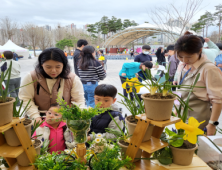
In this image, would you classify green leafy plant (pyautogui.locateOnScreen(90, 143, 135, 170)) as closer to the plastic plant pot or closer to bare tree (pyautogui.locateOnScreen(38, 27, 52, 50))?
the plastic plant pot

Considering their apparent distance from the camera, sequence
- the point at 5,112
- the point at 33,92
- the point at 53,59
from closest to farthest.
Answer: the point at 5,112 < the point at 53,59 < the point at 33,92

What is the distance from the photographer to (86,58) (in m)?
2.93

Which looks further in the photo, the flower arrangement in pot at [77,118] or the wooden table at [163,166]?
the wooden table at [163,166]

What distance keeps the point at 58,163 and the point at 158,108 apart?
0.53 meters

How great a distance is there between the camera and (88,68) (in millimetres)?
2914

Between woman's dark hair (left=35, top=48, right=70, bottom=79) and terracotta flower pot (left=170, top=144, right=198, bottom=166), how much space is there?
3.26 feet

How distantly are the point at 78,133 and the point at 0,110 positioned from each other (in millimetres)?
352

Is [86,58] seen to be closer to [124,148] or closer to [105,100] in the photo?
[105,100]

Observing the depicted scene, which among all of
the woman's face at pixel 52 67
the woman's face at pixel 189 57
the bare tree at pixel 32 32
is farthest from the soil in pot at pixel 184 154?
the bare tree at pixel 32 32

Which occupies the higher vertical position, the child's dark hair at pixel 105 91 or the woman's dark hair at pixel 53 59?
the woman's dark hair at pixel 53 59

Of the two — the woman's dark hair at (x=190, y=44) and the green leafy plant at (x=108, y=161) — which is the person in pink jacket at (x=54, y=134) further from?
the woman's dark hair at (x=190, y=44)

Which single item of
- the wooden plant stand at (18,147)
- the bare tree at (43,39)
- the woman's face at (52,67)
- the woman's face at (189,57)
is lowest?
the wooden plant stand at (18,147)

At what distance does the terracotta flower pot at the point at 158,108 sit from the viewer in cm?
79

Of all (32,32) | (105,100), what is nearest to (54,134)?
(105,100)
